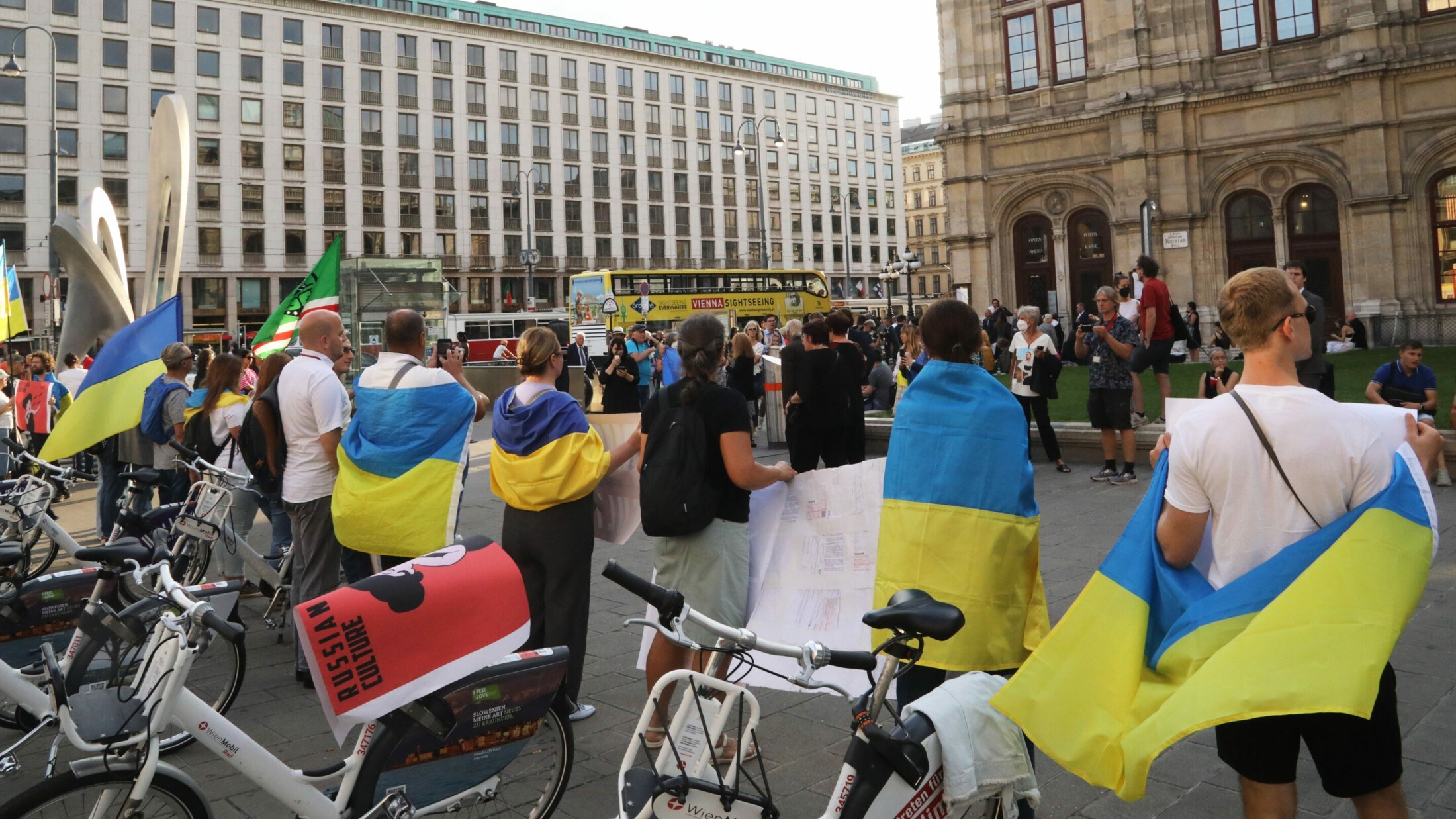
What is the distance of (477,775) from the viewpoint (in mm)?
3463

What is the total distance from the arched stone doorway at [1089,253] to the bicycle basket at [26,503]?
2505 centimetres

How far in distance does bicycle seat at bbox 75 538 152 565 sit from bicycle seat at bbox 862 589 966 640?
9.39 feet

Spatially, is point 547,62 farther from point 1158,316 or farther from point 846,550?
point 846,550

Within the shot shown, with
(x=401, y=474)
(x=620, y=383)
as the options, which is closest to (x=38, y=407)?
(x=620, y=383)

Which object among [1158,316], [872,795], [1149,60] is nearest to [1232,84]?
[1149,60]

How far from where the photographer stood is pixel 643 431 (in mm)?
4688

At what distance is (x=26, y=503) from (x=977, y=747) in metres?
6.93

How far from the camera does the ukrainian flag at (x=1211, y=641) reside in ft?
8.11

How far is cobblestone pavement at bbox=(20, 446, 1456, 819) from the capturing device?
400cm

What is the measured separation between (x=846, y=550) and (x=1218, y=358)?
4.44 meters

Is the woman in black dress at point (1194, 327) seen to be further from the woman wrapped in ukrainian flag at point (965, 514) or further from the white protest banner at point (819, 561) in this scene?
the woman wrapped in ukrainian flag at point (965, 514)

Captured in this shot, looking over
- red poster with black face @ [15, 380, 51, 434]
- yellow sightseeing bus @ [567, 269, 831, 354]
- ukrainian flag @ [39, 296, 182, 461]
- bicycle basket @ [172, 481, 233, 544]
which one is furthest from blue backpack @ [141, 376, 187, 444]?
yellow sightseeing bus @ [567, 269, 831, 354]

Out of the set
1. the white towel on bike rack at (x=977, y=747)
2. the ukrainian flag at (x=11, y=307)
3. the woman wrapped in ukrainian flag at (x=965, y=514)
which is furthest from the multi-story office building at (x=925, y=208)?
the white towel on bike rack at (x=977, y=747)

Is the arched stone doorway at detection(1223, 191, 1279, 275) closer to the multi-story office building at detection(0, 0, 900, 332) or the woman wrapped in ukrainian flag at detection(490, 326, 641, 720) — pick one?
the woman wrapped in ukrainian flag at detection(490, 326, 641, 720)
